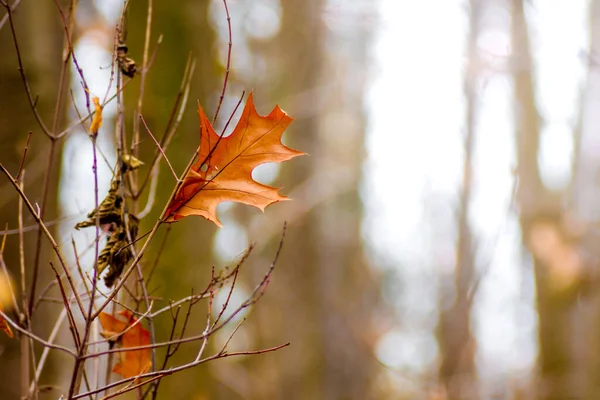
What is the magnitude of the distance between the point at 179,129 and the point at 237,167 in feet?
3.38

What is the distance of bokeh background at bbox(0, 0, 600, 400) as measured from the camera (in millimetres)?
1832

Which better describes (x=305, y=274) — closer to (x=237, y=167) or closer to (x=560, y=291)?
(x=560, y=291)

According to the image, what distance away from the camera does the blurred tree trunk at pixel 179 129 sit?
1.75 meters

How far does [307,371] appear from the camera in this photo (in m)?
5.39

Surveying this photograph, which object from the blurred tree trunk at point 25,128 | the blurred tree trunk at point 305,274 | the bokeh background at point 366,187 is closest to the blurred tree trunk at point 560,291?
the bokeh background at point 366,187

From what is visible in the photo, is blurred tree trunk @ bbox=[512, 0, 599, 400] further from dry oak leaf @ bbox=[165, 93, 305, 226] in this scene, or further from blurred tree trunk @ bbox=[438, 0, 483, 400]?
dry oak leaf @ bbox=[165, 93, 305, 226]

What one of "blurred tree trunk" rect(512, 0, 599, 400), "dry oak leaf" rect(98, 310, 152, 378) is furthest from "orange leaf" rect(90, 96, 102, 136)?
"blurred tree trunk" rect(512, 0, 599, 400)

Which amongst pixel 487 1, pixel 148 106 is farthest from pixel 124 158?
pixel 487 1

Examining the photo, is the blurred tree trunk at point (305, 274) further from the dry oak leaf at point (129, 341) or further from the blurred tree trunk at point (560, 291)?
the dry oak leaf at point (129, 341)

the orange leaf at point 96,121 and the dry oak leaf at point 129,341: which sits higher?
the orange leaf at point 96,121

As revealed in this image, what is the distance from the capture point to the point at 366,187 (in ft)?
32.9

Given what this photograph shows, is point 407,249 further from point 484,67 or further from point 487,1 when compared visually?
point 484,67

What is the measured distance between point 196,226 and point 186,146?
0.94 feet

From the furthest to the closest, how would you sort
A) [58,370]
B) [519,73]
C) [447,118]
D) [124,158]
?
[447,118]
[519,73]
[58,370]
[124,158]
